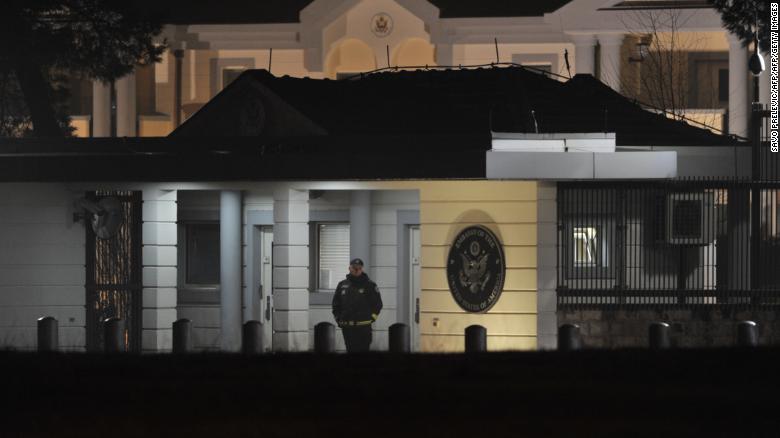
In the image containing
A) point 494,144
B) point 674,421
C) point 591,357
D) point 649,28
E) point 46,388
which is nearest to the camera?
point 674,421

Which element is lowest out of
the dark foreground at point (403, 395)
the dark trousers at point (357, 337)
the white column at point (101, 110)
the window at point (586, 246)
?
the dark foreground at point (403, 395)

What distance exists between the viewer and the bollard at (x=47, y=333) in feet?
86.4

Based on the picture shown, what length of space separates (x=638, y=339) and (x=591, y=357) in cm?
466

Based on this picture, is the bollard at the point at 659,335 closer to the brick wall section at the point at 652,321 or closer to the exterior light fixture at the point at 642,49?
the brick wall section at the point at 652,321

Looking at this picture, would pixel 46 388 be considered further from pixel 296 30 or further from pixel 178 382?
pixel 296 30

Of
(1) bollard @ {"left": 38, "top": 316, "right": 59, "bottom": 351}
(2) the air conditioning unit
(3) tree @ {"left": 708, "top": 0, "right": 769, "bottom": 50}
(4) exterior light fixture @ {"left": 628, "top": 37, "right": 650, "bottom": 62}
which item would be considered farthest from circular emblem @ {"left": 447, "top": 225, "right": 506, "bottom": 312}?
(4) exterior light fixture @ {"left": 628, "top": 37, "right": 650, "bottom": 62}

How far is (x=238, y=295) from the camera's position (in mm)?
29719

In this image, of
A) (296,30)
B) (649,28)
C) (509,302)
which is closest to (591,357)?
A: (509,302)

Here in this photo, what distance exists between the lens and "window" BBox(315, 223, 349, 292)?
30562 millimetres

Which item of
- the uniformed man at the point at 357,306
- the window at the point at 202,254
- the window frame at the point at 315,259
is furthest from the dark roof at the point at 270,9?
the uniformed man at the point at 357,306

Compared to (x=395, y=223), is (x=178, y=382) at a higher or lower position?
lower

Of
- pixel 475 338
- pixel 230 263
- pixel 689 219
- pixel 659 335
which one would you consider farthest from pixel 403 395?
pixel 230 263

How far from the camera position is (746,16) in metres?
34.1

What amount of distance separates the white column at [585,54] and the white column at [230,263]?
14.8 metres
